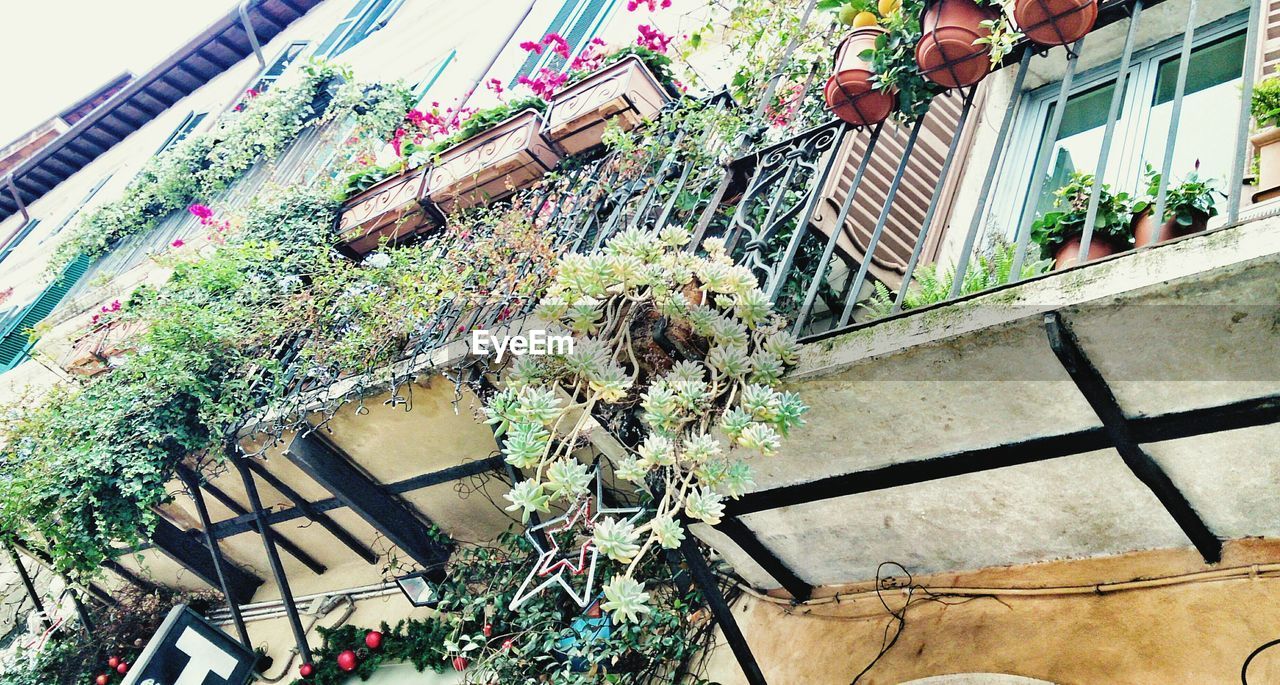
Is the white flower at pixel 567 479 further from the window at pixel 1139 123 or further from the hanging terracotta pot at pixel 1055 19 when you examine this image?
the window at pixel 1139 123

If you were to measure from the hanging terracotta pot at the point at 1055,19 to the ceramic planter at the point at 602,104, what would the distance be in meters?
2.51

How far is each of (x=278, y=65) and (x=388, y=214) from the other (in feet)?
27.3

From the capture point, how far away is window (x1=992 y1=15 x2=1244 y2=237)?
4.00 meters

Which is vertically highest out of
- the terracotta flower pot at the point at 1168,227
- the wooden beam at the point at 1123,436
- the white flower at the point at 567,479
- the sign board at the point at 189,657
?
the terracotta flower pot at the point at 1168,227

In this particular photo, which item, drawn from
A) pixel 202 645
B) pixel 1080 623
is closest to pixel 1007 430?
pixel 1080 623

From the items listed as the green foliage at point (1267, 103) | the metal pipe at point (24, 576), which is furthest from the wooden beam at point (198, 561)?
the green foliage at point (1267, 103)

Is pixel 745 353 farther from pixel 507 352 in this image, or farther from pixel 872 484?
pixel 507 352

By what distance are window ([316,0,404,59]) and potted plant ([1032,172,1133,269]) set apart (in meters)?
10.6

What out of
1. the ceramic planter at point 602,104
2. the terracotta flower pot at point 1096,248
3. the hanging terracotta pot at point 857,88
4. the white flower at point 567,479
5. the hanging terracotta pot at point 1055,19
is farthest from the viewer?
the ceramic planter at point 602,104

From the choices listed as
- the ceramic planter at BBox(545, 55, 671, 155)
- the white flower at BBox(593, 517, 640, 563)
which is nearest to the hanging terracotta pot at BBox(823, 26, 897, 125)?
the ceramic planter at BBox(545, 55, 671, 155)

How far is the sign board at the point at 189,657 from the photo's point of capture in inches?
180

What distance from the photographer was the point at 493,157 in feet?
19.0

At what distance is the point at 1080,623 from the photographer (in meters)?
3.11

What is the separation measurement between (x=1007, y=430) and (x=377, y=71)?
9894 mm
